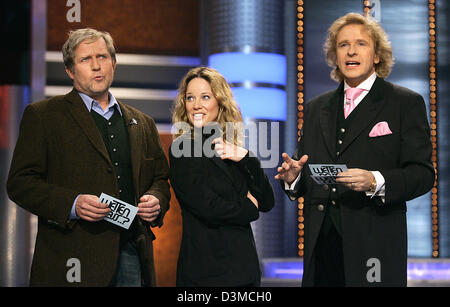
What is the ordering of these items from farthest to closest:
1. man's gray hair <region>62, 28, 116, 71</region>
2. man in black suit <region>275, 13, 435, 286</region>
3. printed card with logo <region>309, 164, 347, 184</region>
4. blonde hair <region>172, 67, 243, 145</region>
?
blonde hair <region>172, 67, 243, 145</region>, man's gray hair <region>62, 28, 116, 71</region>, man in black suit <region>275, 13, 435, 286</region>, printed card with logo <region>309, 164, 347, 184</region>

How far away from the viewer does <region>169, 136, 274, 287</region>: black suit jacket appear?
2.98 meters

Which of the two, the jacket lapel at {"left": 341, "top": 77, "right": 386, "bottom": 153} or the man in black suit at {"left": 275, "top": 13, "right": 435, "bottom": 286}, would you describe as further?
the jacket lapel at {"left": 341, "top": 77, "right": 386, "bottom": 153}

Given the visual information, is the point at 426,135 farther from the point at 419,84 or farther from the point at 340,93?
the point at 419,84

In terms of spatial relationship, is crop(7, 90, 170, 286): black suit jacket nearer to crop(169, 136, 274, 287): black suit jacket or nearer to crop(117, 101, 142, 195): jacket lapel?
crop(117, 101, 142, 195): jacket lapel

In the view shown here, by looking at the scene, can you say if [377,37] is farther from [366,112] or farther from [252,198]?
[252,198]

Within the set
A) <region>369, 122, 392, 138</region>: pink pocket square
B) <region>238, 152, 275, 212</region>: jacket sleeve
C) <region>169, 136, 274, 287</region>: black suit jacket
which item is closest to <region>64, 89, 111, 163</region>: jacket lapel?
<region>169, 136, 274, 287</region>: black suit jacket

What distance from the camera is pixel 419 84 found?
6512mm

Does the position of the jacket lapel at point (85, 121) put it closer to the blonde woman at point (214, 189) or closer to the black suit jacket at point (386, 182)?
the blonde woman at point (214, 189)

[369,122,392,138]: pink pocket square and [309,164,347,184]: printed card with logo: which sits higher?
[369,122,392,138]: pink pocket square

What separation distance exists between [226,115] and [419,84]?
149 inches

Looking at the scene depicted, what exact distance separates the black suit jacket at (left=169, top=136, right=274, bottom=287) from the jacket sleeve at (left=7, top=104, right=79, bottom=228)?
0.54 meters

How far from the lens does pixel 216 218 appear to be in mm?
2982

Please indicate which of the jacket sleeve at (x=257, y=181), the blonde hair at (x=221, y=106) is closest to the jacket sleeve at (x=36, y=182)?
the blonde hair at (x=221, y=106)

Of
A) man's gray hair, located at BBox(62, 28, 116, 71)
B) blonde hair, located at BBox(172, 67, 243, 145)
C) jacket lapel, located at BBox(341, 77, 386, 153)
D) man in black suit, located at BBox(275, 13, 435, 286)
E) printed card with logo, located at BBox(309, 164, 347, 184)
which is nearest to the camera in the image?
printed card with logo, located at BBox(309, 164, 347, 184)
